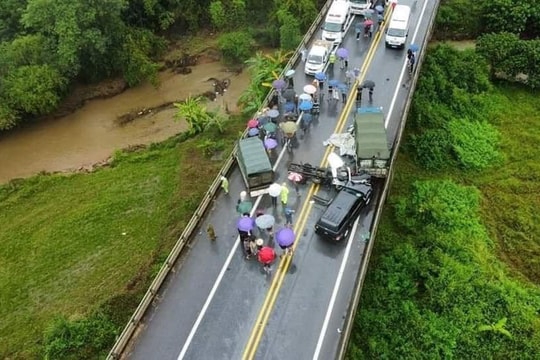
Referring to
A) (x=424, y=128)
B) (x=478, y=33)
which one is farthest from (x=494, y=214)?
(x=478, y=33)

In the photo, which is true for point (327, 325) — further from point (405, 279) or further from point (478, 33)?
point (478, 33)

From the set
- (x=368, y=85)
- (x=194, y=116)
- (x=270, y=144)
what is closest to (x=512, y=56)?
(x=368, y=85)

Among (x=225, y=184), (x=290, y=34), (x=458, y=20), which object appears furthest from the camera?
(x=458, y=20)

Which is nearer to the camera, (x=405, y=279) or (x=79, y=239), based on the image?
(x=405, y=279)

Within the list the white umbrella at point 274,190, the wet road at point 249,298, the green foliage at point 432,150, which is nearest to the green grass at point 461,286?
the green foliage at point 432,150

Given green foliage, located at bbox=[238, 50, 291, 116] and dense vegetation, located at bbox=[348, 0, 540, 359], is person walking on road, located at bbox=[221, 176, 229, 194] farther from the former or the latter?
green foliage, located at bbox=[238, 50, 291, 116]

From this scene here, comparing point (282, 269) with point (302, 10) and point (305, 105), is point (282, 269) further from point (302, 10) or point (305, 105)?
point (302, 10)
